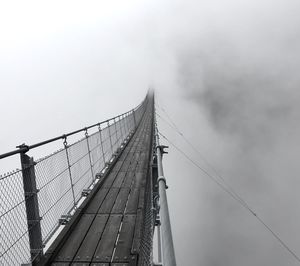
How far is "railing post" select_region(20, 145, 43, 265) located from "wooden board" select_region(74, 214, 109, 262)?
0.50 m

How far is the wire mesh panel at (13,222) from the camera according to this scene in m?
3.20

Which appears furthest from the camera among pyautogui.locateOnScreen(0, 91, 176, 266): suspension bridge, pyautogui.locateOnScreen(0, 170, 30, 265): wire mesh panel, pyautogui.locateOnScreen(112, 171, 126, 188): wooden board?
pyautogui.locateOnScreen(112, 171, 126, 188): wooden board

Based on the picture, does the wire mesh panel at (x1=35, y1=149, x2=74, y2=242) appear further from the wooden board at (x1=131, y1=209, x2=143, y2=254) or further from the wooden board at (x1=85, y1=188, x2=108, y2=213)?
the wooden board at (x1=131, y1=209, x2=143, y2=254)

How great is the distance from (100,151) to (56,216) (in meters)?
4.37

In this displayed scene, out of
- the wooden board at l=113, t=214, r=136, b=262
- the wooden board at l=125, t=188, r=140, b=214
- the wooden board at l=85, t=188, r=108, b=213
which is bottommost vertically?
the wooden board at l=113, t=214, r=136, b=262

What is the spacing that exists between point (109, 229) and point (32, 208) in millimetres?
1458

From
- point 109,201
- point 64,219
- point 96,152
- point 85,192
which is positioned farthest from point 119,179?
point 64,219

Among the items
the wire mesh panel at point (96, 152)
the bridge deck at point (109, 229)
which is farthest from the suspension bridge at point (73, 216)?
the wire mesh panel at point (96, 152)

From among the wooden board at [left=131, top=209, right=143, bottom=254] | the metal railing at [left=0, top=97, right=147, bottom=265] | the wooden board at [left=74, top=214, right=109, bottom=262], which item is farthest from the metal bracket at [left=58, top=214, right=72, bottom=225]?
the wooden board at [left=131, top=209, right=143, bottom=254]

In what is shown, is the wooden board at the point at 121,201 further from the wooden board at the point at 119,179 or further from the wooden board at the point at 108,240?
the wooden board at the point at 119,179

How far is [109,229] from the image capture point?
513 centimetres

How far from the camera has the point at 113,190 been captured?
23.7 ft

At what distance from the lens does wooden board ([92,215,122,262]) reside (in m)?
4.29

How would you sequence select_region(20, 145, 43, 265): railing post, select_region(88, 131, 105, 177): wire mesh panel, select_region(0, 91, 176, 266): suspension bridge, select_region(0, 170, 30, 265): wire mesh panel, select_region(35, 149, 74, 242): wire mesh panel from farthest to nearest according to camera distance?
select_region(88, 131, 105, 177): wire mesh panel → select_region(35, 149, 74, 242): wire mesh panel → select_region(20, 145, 43, 265): railing post → select_region(0, 91, 176, 266): suspension bridge → select_region(0, 170, 30, 265): wire mesh panel
